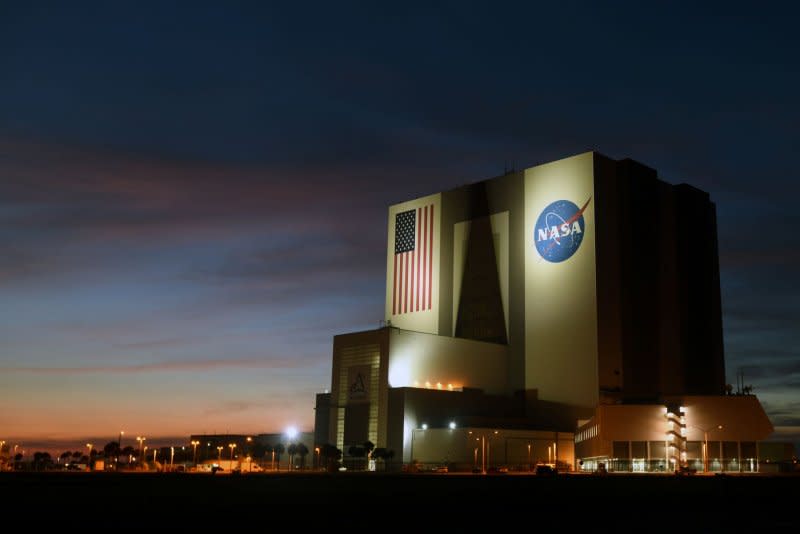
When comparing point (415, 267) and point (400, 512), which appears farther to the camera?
point (415, 267)

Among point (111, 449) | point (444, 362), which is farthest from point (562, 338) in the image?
point (111, 449)

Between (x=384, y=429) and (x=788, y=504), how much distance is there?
247 ft

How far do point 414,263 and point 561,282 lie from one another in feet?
94.9

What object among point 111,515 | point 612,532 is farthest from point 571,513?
point 111,515

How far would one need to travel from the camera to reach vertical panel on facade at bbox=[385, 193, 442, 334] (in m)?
133

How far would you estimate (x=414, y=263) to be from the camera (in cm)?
13550

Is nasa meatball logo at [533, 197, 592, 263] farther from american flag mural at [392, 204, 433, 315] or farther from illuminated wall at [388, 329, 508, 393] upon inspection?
Answer: american flag mural at [392, 204, 433, 315]

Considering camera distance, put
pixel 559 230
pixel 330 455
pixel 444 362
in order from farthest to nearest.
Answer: pixel 444 362
pixel 559 230
pixel 330 455

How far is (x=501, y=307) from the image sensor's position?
123m

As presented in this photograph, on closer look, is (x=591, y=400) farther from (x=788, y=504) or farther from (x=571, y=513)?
(x=571, y=513)

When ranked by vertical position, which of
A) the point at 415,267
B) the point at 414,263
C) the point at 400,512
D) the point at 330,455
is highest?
the point at 414,263

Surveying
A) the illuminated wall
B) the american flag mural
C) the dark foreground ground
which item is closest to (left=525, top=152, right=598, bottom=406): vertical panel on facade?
the illuminated wall

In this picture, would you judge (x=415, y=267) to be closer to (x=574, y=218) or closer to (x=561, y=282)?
(x=561, y=282)

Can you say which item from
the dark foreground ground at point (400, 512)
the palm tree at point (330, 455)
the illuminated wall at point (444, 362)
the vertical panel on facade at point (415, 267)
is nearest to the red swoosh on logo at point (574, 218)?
the illuminated wall at point (444, 362)
